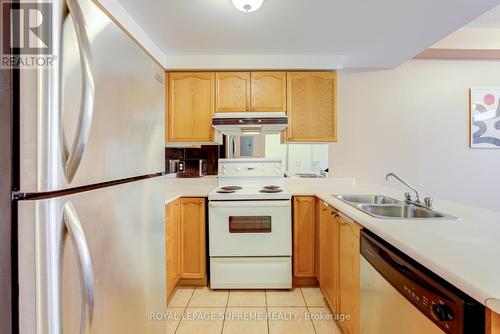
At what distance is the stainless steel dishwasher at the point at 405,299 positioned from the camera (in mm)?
741

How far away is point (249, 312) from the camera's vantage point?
6.98ft

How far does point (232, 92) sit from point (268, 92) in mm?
386

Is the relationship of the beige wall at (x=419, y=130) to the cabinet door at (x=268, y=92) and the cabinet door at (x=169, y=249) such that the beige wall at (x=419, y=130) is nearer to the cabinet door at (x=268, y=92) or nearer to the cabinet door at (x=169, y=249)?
the cabinet door at (x=268, y=92)

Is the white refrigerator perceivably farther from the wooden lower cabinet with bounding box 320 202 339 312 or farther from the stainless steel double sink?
the wooden lower cabinet with bounding box 320 202 339 312

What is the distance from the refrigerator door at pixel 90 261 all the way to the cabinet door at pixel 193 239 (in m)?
1.35

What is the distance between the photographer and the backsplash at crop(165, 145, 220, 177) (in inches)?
124

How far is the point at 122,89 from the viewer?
874mm

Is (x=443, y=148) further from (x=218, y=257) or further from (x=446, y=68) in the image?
(x=218, y=257)

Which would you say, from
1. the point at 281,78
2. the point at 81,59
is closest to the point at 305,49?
the point at 281,78

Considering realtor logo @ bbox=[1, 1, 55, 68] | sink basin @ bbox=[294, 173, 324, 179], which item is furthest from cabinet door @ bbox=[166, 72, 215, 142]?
realtor logo @ bbox=[1, 1, 55, 68]

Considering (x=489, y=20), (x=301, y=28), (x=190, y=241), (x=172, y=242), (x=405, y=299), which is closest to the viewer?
(x=405, y=299)

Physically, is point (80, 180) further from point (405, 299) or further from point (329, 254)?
point (329, 254)

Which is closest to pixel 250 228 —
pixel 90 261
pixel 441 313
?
pixel 441 313

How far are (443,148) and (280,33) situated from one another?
8.11 ft
